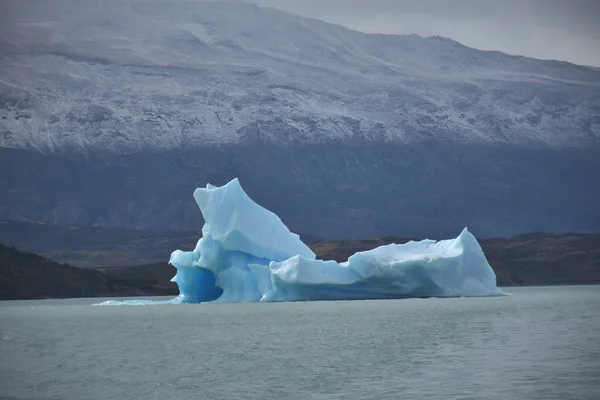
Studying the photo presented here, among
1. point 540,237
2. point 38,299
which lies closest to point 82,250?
point 540,237

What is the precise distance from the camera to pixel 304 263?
54938 millimetres

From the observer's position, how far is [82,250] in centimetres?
17838

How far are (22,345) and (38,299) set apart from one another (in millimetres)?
60057

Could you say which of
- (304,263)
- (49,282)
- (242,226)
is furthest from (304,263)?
(49,282)

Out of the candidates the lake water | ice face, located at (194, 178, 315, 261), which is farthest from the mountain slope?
the lake water

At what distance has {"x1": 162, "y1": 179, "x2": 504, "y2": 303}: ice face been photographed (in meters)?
55.7

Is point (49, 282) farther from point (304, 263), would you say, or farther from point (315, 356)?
point (315, 356)

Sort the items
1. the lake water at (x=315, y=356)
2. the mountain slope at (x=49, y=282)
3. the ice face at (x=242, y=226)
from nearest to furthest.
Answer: the lake water at (x=315, y=356) < the ice face at (x=242, y=226) < the mountain slope at (x=49, y=282)

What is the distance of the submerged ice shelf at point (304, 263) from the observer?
55.7 metres

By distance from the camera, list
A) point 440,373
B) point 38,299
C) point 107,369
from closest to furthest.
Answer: point 440,373
point 107,369
point 38,299

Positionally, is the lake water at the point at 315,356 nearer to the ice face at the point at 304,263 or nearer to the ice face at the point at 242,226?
the ice face at the point at 304,263

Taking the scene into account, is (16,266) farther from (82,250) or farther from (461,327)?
(82,250)

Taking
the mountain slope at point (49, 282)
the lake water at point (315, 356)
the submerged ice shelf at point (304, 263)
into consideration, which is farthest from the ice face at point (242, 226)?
the mountain slope at point (49, 282)

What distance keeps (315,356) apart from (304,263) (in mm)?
22171
